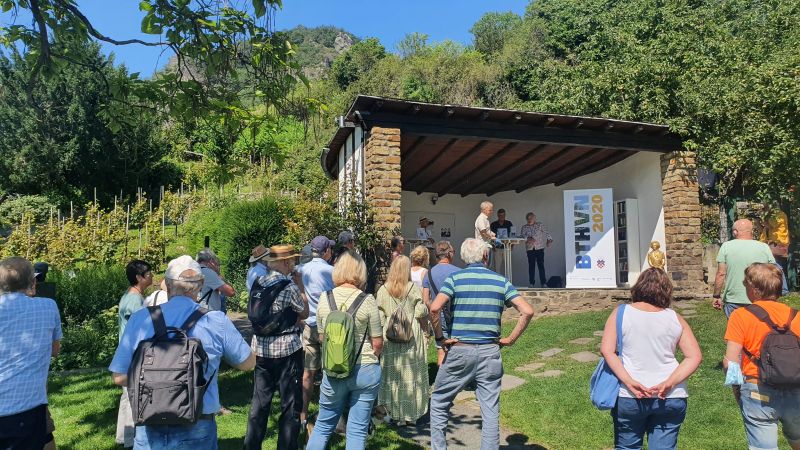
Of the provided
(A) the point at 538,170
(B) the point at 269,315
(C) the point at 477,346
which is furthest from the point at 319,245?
(A) the point at 538,170

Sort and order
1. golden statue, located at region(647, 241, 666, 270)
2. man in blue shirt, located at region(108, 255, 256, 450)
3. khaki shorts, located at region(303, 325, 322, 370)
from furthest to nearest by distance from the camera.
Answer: golden statue, located at region(647, 241, 666, 270) < khaki shorts, located at region(303, 325, 322, 370) < man in blue shirt, located at region(108, 255, 256, 450)

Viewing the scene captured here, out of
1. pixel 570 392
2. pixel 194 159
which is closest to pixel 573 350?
pixel 570 392

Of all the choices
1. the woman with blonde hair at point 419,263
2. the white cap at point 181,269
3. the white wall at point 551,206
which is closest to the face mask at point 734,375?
the white cap at point 181,269

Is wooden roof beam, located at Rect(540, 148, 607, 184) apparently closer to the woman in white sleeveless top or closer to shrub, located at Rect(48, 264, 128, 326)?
the woman in white sleeveless top

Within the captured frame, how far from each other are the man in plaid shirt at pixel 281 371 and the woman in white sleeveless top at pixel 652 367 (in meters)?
2.15

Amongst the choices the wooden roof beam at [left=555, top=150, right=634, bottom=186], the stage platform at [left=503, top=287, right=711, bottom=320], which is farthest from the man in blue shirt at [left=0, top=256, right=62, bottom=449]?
the wooden roof beam at [left=555, top=150, right=634, bottom=186]

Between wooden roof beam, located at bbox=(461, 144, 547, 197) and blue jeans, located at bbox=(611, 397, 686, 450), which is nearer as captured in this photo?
blue jeans, located at bbox=(611, 397, 686, 450)

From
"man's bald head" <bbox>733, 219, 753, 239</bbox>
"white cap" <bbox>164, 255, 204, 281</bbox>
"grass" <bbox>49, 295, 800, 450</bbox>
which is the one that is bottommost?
"grass" <bbox>49, 295, 800, 450</bbox>

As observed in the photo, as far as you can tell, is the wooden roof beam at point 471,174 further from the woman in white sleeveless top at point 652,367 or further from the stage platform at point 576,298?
the woman in white sleeveless top at point 652,367

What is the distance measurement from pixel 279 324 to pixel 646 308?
243 centimetres

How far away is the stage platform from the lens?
1034cm

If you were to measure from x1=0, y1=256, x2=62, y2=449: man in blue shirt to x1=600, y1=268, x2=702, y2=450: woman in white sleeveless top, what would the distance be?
3187 mm

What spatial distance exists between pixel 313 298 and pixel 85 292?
244 inches

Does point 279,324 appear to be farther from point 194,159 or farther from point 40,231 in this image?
point 194,159
